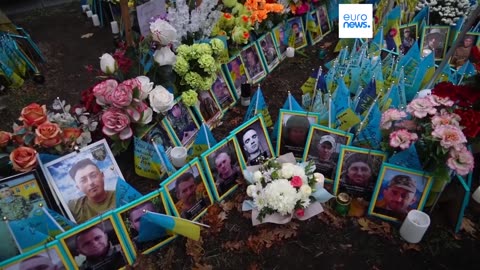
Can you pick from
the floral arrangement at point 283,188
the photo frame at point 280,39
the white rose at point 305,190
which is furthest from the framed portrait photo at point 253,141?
the photo frame at point 280,39

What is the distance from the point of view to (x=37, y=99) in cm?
466

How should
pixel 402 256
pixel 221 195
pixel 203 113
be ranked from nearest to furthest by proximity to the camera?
pixel 402 256 → pixel 221 195 → pixel 203 113

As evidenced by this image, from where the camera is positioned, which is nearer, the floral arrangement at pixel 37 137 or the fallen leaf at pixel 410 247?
the floral arrangement at pixel 37 137

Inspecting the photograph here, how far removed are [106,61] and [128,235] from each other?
1396mm

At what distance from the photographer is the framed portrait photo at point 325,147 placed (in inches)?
123

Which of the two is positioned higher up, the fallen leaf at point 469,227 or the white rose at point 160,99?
the white rose at point 160,99

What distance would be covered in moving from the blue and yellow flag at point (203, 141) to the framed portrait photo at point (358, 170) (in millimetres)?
1098

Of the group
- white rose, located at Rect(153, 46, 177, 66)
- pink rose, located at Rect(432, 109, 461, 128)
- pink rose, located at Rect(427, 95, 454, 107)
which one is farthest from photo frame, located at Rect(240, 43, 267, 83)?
pink rose, located at Rect(432, 109, 461, 128)

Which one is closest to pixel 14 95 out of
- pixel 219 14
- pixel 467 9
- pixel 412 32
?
pixel 219 14

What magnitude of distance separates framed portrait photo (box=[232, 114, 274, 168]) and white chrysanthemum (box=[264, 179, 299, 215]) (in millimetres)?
455

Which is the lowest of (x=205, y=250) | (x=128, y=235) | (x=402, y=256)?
(x=402, y=256)

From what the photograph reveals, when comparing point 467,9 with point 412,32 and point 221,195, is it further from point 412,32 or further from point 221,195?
point 221,195

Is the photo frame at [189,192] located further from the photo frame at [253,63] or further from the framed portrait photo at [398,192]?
the photo frame at [253,63]

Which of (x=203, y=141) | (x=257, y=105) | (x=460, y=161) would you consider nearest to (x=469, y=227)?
(x=460, y=161)
